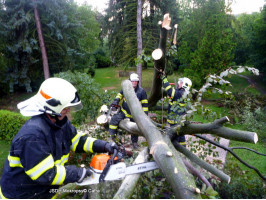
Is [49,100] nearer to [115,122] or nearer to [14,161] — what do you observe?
[14,161]

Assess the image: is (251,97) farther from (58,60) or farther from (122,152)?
(58,60)

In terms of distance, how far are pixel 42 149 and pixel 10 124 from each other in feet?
20.2

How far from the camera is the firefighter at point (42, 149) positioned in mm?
1677

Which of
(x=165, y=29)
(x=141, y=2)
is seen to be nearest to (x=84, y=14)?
(x=141, y=2)

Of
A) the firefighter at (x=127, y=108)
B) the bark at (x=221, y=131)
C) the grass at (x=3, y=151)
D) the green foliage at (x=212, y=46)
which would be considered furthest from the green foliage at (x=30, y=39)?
the bark at (x=221, y=131)

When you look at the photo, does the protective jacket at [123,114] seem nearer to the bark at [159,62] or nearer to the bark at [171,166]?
the bark at [159,62]

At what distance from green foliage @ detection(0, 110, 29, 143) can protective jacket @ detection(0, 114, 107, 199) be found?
17.3 ft

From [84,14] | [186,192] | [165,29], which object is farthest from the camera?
[84,14]

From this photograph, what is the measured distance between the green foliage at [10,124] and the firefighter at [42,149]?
5.30 m

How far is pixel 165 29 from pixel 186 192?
2.13 meters

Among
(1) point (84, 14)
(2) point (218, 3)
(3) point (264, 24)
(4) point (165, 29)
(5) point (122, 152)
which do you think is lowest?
(5) point (122, 152)

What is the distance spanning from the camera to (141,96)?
14.8 feet

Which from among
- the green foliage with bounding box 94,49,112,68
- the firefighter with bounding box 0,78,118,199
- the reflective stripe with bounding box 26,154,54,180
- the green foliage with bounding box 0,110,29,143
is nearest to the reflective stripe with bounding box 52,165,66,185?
the firefighter with bounding box 0,78,118,199

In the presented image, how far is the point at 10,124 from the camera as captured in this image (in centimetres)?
670
